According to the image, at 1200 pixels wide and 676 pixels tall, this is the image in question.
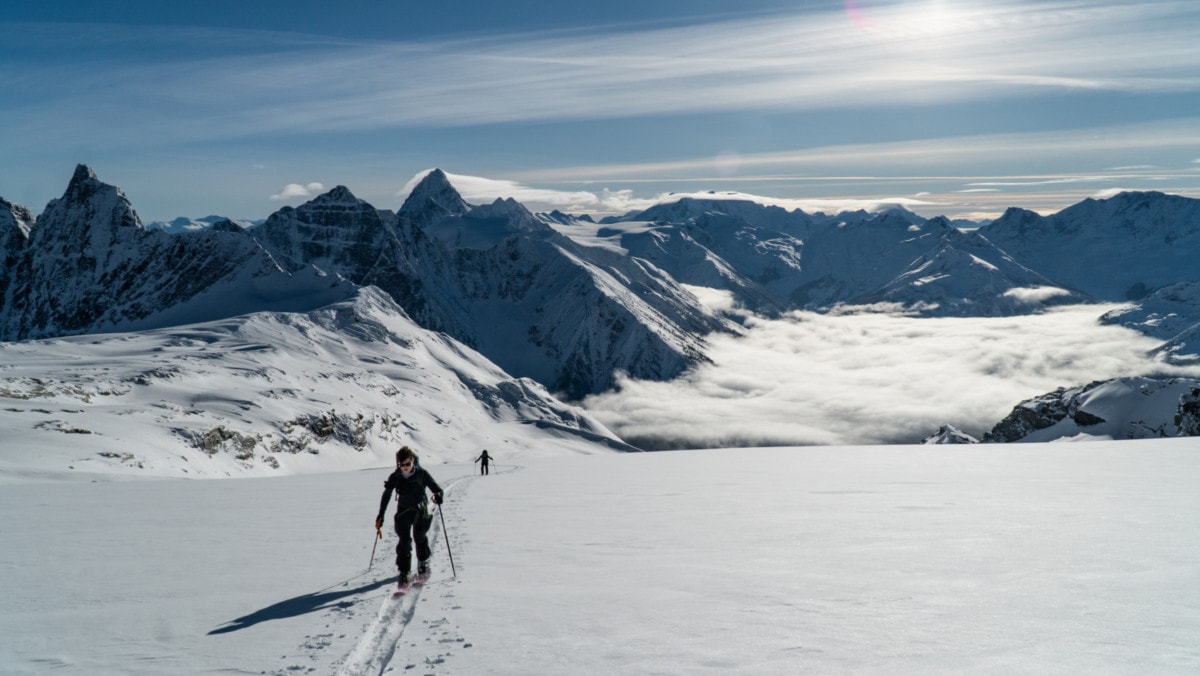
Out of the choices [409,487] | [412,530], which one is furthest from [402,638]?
[409,487]

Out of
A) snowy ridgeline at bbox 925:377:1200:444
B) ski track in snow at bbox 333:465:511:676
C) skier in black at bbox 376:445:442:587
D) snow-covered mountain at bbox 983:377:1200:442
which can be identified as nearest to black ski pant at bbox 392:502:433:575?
skier in black at bbox 376:445:442:587

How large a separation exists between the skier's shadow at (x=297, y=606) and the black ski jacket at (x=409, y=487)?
155 centimetres

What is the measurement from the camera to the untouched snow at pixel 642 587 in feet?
26.5

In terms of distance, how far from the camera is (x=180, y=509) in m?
20.6

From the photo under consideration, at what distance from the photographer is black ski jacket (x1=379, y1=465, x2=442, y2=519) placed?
13.0 m

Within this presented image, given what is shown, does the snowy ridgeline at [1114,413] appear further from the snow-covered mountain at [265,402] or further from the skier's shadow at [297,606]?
the skier's shadow at [297,606]

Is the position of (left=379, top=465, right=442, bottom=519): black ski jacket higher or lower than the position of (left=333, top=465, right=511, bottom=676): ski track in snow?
higher

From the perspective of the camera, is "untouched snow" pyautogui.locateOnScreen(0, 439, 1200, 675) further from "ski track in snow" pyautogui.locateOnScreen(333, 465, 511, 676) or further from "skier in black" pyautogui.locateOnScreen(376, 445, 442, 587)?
"skier in black" pyautogui.locateOnScreen(376, 445, 442, 587)

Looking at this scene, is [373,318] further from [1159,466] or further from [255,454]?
[1159,466]

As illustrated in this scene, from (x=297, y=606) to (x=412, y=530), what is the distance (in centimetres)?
280

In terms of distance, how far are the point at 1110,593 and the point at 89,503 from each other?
84.6 ft

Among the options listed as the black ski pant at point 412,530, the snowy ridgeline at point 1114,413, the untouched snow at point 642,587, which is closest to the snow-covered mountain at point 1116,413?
the snowy ridgeline at point 1114,413

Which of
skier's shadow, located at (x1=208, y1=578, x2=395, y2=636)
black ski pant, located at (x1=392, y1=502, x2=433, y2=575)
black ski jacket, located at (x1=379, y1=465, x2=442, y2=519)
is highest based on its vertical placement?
black ski jacket, located at (x1=379, y1=465, x2=442, y2=519)

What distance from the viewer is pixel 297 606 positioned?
10.5 meters
